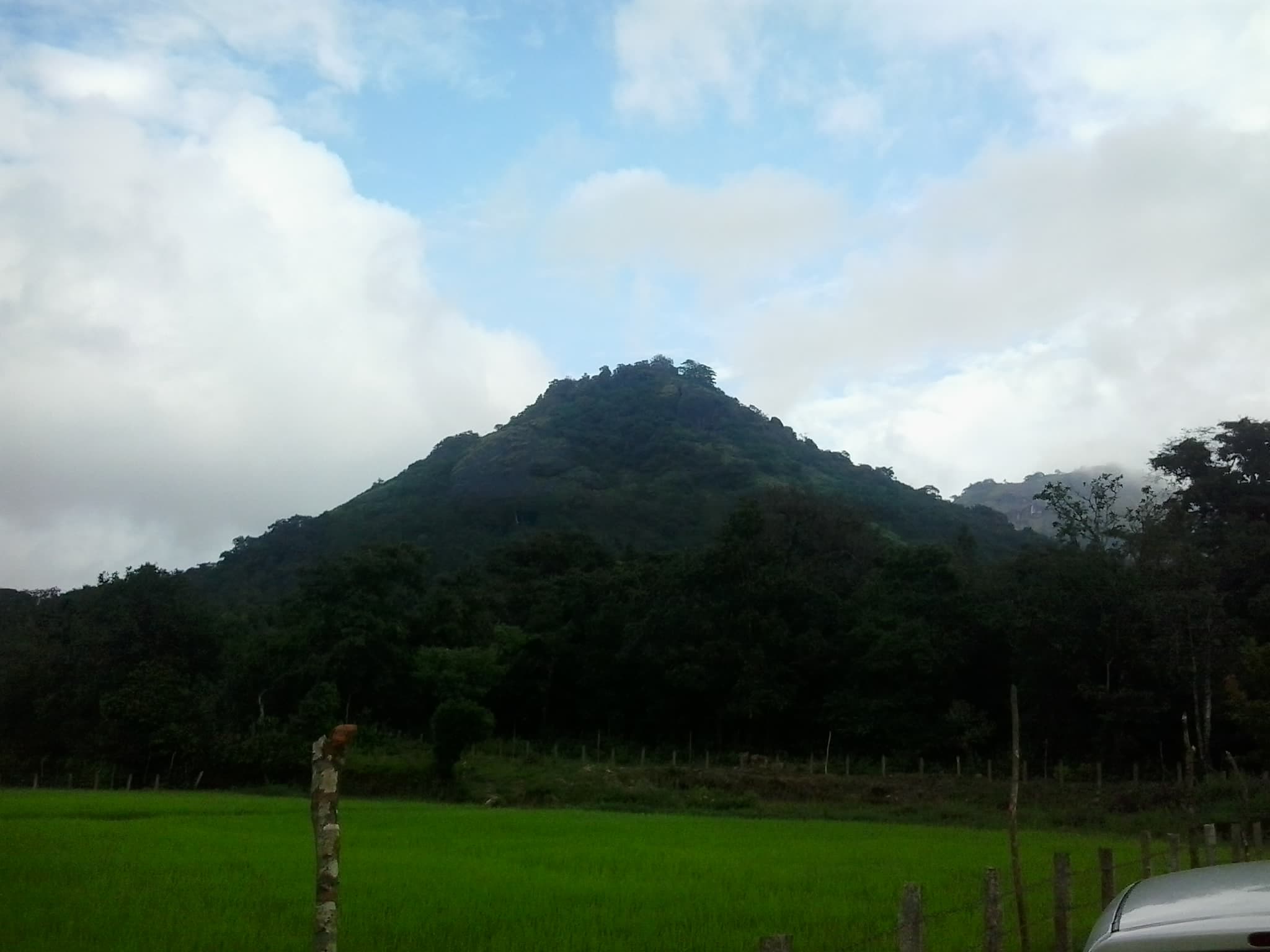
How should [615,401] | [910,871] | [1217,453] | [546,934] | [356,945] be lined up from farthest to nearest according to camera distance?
1. [615,401]
2. [1217,453]
3. [910,871]
4. [546,934]
5. [356,945]

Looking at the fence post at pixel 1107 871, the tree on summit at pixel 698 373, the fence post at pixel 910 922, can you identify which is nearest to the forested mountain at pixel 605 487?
the tree on summit at pixel 698 373

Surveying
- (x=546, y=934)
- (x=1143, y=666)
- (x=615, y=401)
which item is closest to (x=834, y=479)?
(x=615, y=401)

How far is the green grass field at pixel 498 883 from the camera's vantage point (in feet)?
34.0

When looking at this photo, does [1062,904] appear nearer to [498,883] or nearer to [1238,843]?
[1238,843]

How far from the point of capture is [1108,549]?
3912cm

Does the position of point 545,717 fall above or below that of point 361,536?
below

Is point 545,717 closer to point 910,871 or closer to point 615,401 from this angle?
point 910,871

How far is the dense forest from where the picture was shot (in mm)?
34656

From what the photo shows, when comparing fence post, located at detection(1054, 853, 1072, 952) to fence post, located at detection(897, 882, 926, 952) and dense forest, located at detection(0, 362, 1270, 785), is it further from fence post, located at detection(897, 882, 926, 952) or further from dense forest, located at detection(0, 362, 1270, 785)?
dense forest, located at detection(0, 362, 1270, 785)

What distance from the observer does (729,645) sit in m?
40.2

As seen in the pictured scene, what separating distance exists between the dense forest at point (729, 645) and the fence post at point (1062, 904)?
24485 millimetres

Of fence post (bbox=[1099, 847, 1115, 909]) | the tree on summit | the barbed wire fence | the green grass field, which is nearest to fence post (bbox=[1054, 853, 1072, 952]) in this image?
the barbed wire fence

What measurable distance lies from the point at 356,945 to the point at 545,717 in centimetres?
3729

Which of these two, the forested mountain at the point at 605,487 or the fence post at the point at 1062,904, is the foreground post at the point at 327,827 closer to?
the fence post at the point at 1062,904
